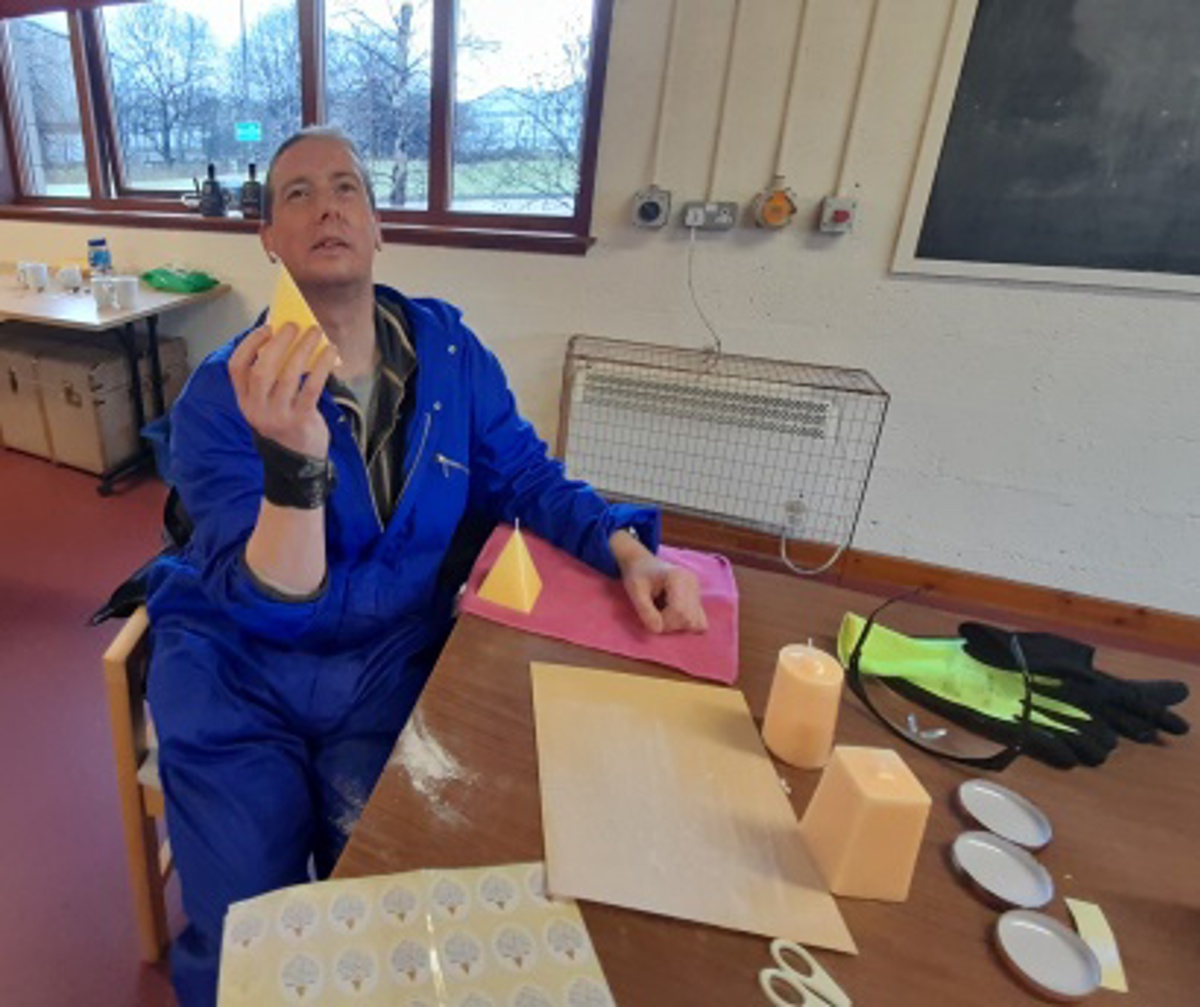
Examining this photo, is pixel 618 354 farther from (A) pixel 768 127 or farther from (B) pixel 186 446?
(B) pixel 186 446

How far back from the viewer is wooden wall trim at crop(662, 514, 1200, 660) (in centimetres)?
240

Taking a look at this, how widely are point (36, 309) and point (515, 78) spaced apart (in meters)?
2.00

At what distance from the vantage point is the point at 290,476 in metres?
0.77

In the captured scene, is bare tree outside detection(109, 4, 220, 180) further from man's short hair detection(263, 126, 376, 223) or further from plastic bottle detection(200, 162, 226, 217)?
man's short hair detection(263, 126, 376, 223)

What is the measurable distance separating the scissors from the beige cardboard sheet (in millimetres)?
16

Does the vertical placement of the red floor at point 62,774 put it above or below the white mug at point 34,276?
below

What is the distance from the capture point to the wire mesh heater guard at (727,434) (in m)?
2.45

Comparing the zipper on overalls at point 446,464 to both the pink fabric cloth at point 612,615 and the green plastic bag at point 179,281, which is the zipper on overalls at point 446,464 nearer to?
the pink fabric cloth at point 612,615

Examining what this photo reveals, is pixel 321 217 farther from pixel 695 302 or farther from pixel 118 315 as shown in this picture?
pixel 118 315

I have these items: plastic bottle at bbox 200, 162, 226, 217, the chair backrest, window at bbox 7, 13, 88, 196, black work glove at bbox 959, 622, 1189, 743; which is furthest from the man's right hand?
window at bbox 7, 13, 88, 196

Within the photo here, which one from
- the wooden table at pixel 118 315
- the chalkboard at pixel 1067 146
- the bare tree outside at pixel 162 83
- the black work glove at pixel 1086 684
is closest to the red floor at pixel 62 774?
the wooden table at pixel 118 315

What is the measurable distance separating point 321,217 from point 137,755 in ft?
2.80

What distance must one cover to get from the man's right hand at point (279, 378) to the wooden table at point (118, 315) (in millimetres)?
2234

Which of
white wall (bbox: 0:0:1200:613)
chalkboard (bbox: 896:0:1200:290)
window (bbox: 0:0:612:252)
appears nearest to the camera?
chalkboard (bbox: 896:0:1200:290)
